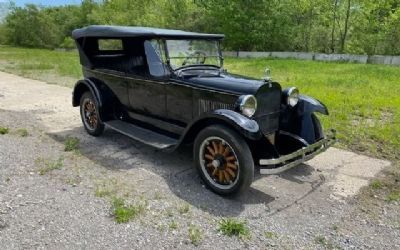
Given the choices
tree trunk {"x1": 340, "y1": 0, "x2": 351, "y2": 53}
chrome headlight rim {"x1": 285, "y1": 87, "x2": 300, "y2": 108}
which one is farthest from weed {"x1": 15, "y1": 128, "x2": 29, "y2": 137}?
tree trunk {"x1": 340, "y1": 0, "x2": 351, "y2": 53}

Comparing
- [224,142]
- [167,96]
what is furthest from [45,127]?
[224,142]

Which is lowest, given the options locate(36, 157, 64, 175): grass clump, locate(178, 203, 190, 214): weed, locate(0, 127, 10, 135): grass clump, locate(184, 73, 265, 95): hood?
locate(178, 203, 190, 214): weed

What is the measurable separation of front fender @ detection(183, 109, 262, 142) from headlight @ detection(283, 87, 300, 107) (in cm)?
93

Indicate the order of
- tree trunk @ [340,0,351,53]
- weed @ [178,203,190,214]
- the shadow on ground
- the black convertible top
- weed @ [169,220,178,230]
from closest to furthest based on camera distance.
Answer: weed @ [169,220,178,230] < weed @ [178,203,190,214] < the shadow on ground < the black convertible top < tree trunk @ [340,0,351,53]

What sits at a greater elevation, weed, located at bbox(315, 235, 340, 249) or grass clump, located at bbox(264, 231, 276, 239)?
grass clump, located at bbox(264, 231, 276, 239)

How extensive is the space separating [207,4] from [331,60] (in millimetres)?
9710

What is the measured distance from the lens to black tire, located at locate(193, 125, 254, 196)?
11.7ft

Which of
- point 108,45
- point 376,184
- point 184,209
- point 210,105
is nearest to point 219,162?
point 184,209

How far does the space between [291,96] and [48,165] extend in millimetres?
3178

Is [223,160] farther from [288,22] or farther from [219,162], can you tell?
[288,22]

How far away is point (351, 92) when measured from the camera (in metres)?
9.12

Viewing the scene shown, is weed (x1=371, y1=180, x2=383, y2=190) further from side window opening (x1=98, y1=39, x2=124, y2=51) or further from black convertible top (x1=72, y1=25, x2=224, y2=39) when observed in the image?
side window opening (x1=98, y1=39, x2=124, y2=51)

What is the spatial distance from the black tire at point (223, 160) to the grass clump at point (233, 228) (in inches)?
19.2

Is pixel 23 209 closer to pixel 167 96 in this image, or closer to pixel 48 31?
pixel 167 96
